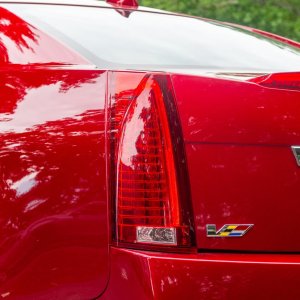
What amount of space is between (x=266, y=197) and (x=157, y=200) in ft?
0.96

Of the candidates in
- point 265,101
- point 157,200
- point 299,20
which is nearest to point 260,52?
point 265,101

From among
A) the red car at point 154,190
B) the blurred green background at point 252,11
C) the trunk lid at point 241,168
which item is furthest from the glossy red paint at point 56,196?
the blurred green background at point 252,11

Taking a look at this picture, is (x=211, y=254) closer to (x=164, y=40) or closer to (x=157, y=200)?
(x=157, y=200)

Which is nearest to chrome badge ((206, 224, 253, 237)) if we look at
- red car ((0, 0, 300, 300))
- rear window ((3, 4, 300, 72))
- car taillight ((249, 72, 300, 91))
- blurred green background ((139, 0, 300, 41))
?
red car ((0, 0, 300, 300))

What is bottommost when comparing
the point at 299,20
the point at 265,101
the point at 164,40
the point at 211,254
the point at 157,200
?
the point at 211,254

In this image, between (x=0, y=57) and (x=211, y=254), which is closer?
(x=211, y=254)

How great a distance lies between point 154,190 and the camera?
2164 millimetres

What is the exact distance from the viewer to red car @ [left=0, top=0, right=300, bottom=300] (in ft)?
6.86

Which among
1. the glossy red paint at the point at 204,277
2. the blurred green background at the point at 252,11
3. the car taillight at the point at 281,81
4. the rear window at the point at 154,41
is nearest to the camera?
the glossy red paint at the point at 204,277

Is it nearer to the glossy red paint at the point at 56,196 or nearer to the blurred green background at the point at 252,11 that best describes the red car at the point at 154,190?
the glossy red paint at the point at 56,196

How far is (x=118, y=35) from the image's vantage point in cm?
292

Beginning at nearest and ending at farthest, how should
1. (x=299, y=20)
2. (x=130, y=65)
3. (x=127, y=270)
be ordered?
(x=127, y=270) → (x=130, y=65) → (x=299, y=20)

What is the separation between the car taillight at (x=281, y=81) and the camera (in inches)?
87.5

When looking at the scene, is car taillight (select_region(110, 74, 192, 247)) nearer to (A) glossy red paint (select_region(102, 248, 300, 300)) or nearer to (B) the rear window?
(A) glossy red paint (select_region(102, 248, 300, 300))
